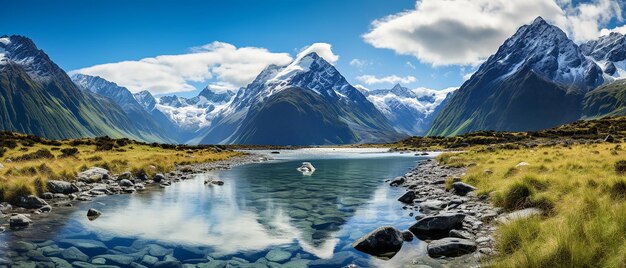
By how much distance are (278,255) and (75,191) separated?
845 inches

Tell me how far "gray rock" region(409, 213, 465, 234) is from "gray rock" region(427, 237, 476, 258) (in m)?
2.69

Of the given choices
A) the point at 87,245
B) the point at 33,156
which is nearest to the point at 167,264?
the point at 87,245

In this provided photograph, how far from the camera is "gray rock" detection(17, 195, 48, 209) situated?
24.0m

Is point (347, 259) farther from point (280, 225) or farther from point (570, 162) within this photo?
point (570, 162)

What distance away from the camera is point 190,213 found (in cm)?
2447

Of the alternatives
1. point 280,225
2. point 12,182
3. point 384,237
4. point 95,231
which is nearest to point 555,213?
point 384,237

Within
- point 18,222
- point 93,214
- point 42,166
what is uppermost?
point 42,166

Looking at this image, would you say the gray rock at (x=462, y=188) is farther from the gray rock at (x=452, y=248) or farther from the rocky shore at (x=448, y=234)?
the gray rock at (x=452, y=248)

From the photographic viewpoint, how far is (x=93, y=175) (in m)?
36.8

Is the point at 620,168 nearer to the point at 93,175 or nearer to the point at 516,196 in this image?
the point at 516,196

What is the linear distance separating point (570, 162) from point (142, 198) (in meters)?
30.7

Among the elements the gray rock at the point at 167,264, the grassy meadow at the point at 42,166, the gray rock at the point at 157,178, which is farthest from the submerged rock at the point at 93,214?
the gray rock at the point at 157,178

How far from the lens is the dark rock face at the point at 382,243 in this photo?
15914 millimetres

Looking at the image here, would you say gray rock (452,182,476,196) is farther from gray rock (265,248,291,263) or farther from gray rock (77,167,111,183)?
gray rock (77,167,111,183)
